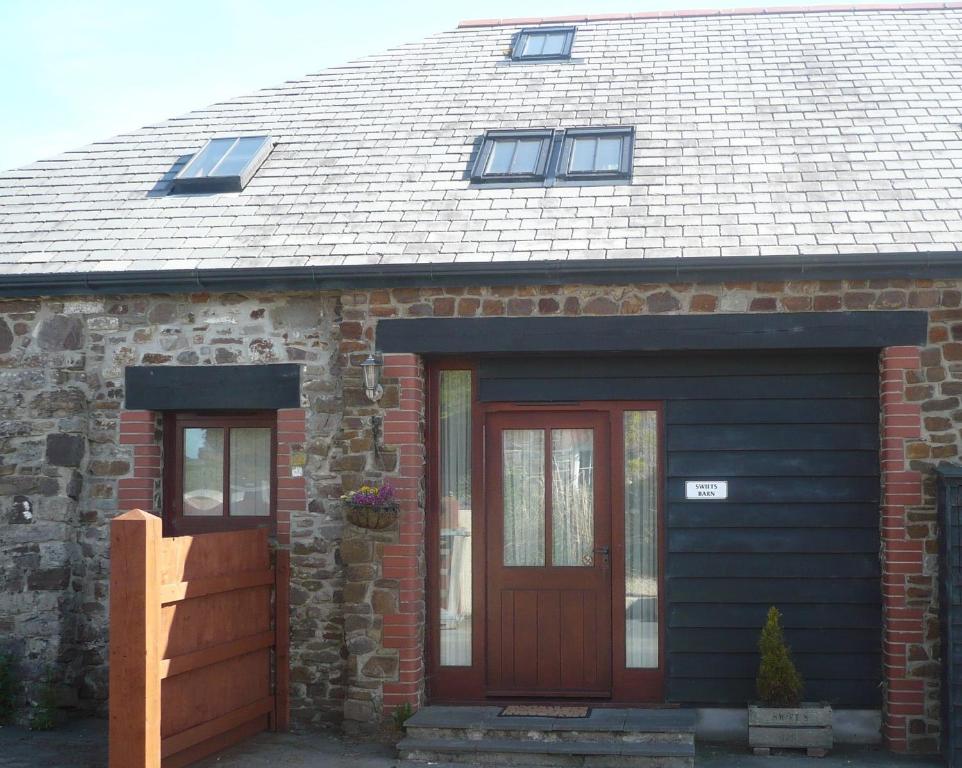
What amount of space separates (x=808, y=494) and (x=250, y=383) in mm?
4286

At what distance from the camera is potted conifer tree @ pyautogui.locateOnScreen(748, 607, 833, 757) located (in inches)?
301

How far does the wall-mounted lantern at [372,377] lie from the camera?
8188mm

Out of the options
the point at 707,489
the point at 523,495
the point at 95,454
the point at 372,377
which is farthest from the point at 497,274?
the point at 95,454

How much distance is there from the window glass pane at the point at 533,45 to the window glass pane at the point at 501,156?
2622 mm

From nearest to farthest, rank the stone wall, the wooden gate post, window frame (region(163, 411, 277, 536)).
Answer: the wooden gate post → the stone wall → window frame (region(163, 411, 277, 536))

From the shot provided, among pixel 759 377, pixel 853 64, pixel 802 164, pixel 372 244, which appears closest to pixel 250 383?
pixel 372 244

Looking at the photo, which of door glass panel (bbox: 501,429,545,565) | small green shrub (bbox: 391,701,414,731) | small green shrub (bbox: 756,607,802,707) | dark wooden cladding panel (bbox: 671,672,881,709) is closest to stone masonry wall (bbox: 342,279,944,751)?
dark wooden cladding panel (bbox: 671,672,881,709)

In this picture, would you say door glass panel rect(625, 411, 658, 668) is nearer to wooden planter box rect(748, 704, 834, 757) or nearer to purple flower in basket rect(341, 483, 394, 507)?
wooden planter box rect(748, 704, 834, 757)

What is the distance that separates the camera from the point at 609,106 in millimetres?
10602

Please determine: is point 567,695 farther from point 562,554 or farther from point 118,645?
point 118,645

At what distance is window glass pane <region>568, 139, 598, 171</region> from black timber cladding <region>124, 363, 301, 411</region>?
2.96m

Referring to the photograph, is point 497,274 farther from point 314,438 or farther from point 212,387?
point 212,387

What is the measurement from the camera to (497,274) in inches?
320

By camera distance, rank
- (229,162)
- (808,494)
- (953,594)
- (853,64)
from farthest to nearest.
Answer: (853,64), (229,162), (808,494), (953,594)
